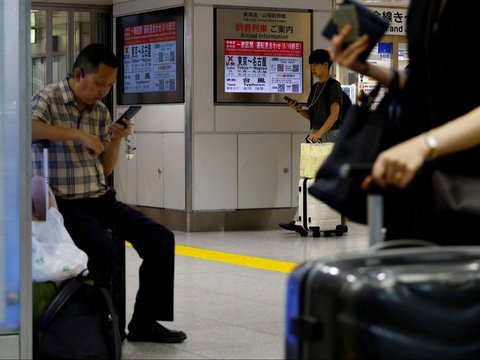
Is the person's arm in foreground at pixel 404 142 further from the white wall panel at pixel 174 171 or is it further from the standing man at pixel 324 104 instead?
the white wall panel at pixel 174 171

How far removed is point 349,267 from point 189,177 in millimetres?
9692

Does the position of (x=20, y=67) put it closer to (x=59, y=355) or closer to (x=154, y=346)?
(x=59, y=355)

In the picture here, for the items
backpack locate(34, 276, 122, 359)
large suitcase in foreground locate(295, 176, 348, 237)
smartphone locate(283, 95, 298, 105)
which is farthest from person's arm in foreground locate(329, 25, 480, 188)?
smartphone locate(283, 95, 298, 105)

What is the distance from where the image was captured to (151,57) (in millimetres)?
12391

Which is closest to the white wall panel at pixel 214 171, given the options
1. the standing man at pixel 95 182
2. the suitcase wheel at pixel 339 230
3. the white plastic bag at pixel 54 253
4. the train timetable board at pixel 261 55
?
the train timetable board at pixel 261 55

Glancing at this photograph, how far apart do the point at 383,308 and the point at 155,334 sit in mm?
3679

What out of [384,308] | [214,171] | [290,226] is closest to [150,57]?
[214,171]

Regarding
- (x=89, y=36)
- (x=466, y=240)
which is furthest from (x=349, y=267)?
(x=89, y=36)

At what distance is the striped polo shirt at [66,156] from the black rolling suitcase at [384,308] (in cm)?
331

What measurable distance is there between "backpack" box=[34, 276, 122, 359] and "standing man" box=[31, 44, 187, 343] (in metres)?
0.30

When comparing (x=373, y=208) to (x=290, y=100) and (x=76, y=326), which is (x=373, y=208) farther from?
(x=290, y=100)

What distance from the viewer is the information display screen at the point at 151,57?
1195 centimetres

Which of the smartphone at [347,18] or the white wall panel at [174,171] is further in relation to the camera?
the white wall panel at [174,171]

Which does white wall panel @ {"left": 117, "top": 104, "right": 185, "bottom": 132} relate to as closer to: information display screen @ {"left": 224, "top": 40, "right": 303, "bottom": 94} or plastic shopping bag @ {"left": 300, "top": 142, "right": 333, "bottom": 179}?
information display screen @ {"left": 224, "top": 40, "right": 303, "bottom": 94}
